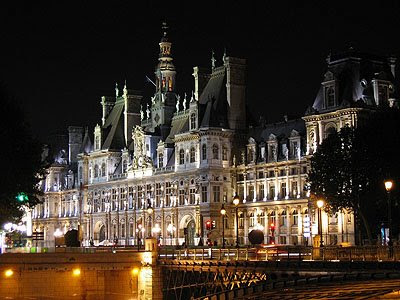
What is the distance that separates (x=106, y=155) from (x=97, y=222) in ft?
33.3

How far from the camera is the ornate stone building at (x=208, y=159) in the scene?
94625 mm

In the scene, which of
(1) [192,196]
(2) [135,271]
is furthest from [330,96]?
(2) [135,271]

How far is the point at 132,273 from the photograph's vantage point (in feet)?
242

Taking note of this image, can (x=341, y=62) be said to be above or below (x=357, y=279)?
above

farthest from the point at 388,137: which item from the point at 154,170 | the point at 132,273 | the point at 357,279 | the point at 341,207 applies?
the point at 154,170

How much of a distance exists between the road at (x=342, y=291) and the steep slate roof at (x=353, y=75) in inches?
2071

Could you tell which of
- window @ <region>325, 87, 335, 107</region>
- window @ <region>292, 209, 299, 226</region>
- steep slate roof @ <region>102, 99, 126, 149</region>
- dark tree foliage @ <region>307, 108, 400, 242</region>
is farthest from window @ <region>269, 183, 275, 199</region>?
steep slate roof @ <region>102, 99, 126, 149</region>

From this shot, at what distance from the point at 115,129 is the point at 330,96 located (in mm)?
51712

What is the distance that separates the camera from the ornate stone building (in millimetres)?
94625

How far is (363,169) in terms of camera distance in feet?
263

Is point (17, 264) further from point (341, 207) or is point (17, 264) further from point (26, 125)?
point (341, 207)

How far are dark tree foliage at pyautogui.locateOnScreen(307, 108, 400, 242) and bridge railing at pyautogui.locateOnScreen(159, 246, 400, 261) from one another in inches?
630

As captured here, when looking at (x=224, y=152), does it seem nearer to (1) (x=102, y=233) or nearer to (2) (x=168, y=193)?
(2) (x=168, y=193)

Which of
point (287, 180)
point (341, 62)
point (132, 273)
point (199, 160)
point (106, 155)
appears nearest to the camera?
point (132, 273)
